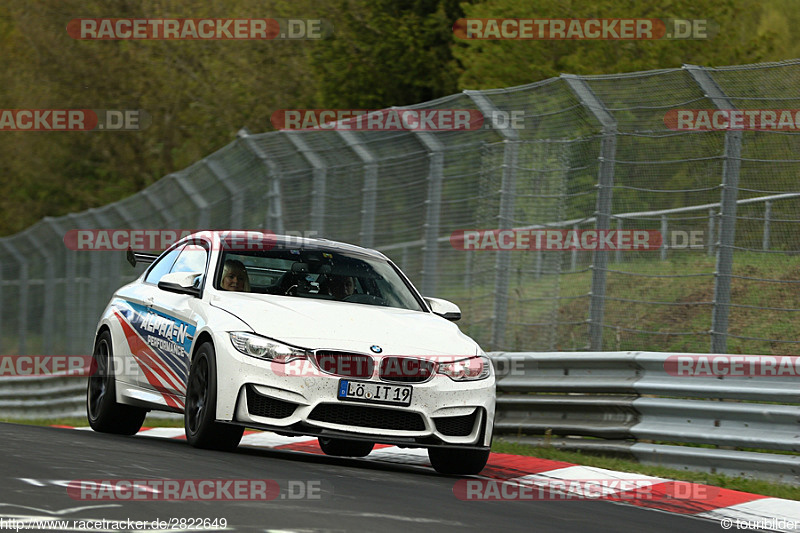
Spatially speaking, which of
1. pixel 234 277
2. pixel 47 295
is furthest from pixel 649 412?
pixel 47 295

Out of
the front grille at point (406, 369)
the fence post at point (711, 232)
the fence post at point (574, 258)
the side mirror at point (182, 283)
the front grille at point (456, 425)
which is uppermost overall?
the fence post at point (711, 232)

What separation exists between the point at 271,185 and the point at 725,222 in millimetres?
7836

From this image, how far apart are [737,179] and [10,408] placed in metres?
16.6

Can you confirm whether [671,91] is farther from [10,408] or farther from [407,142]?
[10,408]

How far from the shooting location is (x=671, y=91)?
11.1 m

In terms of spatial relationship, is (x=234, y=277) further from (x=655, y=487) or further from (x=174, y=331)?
(x=655, y=487)

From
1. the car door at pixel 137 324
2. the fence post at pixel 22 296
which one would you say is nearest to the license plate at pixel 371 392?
the car door at pixel 137 324

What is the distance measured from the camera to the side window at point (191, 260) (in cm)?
1009

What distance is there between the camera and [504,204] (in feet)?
42.3

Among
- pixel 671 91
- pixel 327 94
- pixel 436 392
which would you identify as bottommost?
pixel 436 392

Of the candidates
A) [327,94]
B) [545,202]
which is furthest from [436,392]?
[327,94]

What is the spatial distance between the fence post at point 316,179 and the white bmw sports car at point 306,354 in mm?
5835

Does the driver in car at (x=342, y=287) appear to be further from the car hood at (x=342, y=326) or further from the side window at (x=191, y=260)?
the side window at (x=191, y=260)

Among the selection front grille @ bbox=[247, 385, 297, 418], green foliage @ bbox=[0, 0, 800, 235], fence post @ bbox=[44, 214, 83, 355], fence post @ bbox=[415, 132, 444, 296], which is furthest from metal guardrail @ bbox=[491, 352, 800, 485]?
green foliage @ bbox=[0, 0, 800, 235]
